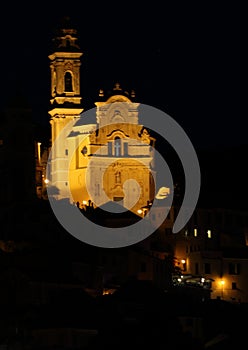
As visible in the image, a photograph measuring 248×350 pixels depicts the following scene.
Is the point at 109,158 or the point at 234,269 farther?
the point at 109,158

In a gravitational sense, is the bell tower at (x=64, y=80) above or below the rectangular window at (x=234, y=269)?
above

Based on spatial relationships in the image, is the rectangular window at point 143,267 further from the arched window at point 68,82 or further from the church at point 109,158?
the arched window at point 68,82

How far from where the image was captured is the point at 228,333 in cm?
9744

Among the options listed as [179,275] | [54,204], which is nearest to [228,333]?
[179,275]

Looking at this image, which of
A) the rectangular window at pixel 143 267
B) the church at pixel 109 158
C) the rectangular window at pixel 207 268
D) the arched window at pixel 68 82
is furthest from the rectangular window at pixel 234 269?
the arched window at pixel 68 82

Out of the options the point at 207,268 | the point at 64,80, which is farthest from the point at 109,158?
the point at 207,268

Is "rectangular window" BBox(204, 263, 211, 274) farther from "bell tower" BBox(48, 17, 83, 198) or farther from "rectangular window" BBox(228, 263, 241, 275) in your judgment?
"bell tower" BBox(48, 17, 83, 198)

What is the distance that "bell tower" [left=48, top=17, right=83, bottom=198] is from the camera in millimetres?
136375

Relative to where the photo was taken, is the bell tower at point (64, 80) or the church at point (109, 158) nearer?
the church at point (109, 158)

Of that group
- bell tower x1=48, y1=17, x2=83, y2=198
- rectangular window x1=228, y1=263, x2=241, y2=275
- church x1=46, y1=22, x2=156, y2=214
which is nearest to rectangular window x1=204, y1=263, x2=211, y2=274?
rectangular window x1=228, y1=263, x2=241, y2=275

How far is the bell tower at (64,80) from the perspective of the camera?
447 feet

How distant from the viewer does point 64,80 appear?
138m

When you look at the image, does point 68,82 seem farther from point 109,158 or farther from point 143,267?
point 143,267

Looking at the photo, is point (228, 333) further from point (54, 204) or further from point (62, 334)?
point (54, 204)
